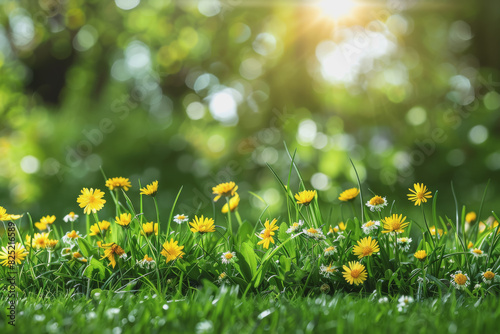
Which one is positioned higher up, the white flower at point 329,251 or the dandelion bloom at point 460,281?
the white flower at point 329,251

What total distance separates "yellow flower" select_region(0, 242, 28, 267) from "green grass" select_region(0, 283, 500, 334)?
1.37ft

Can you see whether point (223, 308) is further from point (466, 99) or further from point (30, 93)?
point (30, 93)

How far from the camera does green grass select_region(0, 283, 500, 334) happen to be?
1460 millimetres

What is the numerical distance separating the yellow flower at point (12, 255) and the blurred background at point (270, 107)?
276cm

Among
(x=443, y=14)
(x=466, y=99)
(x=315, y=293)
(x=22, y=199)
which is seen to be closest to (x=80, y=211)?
(x=22, y=199)

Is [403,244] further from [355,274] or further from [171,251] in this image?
[171,251]

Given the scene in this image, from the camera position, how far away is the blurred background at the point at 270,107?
5.61 m

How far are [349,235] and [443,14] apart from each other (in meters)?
5.49

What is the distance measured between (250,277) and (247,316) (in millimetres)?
459

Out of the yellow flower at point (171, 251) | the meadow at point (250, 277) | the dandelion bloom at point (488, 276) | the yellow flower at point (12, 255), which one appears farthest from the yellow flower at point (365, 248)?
the yellow flower at point (12, 255)

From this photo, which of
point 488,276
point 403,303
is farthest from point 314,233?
point 488,276

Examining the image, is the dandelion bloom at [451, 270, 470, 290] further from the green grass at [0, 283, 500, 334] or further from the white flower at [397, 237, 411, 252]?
the white flower at [397, 237, 411, 252]

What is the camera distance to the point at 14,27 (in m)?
8.53

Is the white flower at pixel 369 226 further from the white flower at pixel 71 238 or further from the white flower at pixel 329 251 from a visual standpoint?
the white flower at pixel 71 238
